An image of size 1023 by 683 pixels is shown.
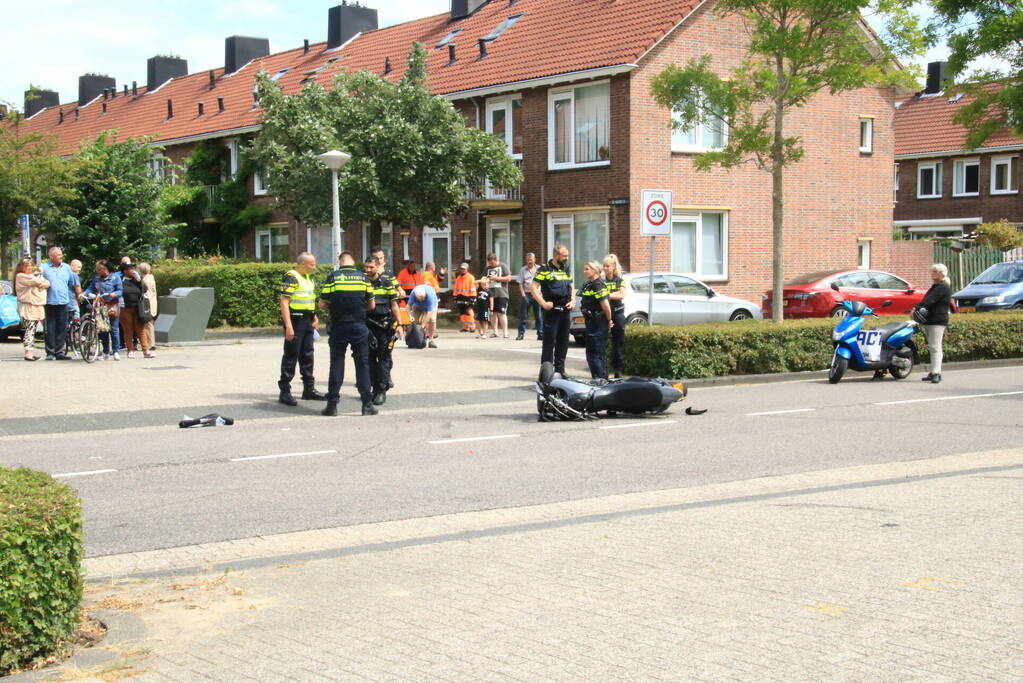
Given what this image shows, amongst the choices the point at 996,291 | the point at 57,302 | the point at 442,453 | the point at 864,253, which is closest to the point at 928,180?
the point at 864,253

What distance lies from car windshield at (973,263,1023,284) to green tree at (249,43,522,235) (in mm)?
11609

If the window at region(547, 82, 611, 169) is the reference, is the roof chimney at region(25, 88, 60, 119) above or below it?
above

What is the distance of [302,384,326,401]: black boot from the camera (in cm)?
1485

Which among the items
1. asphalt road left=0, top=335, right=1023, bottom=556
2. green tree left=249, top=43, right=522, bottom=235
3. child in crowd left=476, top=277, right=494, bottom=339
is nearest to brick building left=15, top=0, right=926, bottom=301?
green tree left=249, top=43, right=522, bottom=235

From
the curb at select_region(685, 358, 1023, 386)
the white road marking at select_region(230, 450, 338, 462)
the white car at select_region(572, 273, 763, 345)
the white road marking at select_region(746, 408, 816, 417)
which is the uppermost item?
the white car at select_region(572, 273, 763, 345)

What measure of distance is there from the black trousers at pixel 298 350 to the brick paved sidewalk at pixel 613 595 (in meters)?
7.04

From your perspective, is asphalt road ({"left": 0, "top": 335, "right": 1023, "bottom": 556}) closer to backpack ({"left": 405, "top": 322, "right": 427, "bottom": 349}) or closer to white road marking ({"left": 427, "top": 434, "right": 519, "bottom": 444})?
white road marking ({"left": 427, "top": 434, "right": 519, "bottom": 444})

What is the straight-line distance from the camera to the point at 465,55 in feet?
115

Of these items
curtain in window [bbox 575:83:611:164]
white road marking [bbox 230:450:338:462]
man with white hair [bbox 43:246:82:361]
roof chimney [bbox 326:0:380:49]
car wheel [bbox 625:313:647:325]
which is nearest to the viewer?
white road marking [bbox 230:450:338:462]

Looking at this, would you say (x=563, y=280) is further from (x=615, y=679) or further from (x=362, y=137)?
(x=362, y=137)

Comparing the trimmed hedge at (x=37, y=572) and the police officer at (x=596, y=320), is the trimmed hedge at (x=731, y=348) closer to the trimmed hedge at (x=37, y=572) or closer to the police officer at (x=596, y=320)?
the police officer at (x=596, y=320)

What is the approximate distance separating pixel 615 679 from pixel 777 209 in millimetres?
16993

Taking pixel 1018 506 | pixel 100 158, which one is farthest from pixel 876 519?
pixel 100 158

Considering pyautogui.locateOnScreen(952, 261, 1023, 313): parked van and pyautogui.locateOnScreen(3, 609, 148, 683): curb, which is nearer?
pyautogui.locateOnScreen(3, 609, 148, 683): curb
